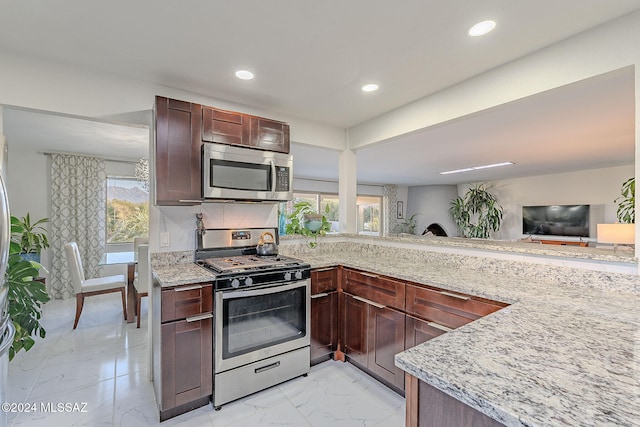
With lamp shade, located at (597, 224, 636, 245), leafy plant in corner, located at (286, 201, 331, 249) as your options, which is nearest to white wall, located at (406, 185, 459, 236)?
leafy plant in corner, located at (286, 201, 331, 249)

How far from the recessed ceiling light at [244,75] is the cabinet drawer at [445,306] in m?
1.92

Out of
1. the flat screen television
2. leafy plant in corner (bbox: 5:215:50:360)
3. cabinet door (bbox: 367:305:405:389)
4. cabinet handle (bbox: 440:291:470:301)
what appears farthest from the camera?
the flat screen television

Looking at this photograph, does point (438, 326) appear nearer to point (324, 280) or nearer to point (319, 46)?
point (324, 280)

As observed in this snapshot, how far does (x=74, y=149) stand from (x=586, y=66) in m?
5.89

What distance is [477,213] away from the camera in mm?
8008

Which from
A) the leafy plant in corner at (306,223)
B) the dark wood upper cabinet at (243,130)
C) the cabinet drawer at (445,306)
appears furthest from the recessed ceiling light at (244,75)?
the cabinet drawer at (445,306)

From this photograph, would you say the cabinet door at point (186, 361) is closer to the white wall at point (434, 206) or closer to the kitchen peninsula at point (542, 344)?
the kitchen peninsula at point (542, 344)

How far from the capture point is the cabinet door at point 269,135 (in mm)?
2492

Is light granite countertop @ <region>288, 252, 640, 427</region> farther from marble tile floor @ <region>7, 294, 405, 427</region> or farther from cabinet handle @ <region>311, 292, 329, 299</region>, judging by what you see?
cabinet handle @ <region>311, 292, 329, 299</region>

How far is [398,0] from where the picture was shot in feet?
4.75

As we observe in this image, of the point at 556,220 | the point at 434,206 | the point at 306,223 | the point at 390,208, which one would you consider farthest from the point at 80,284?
the point at 556,220

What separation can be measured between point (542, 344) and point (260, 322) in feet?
5.58

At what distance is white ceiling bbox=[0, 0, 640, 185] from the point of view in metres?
1.51

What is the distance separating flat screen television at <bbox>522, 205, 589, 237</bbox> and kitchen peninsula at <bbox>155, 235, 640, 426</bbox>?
6054 millimetres
